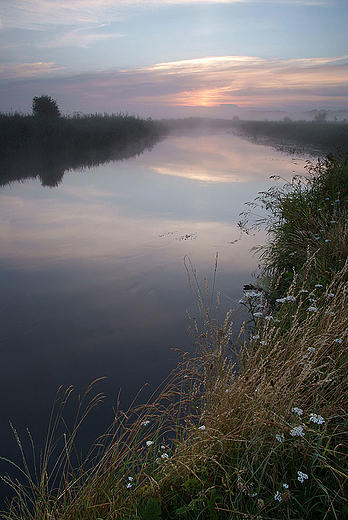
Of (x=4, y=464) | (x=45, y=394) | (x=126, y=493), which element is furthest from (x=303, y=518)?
(x=45, y=394)

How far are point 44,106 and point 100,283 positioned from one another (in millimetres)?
30329

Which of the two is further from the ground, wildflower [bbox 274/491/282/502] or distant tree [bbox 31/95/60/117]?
distant tree [bbox 31/95/60/117]

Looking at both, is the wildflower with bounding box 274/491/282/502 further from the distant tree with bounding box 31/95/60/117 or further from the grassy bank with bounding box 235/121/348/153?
the distant tree with bounding box 31/95/60/117

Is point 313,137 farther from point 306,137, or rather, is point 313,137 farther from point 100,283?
point 100,283

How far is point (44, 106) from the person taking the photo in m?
30.7

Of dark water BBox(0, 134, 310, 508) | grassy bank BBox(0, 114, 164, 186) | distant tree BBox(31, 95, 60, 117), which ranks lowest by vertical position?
dark water BBox(0, 134, 310, 508)

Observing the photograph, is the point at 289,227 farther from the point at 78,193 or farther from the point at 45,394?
the point at 78,193

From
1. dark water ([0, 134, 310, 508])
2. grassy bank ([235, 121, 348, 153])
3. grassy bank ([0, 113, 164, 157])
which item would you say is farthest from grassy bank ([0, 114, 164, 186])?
grassy bank ([235, 121, 348, 153])

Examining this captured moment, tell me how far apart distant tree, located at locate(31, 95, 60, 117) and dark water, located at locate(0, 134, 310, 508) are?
22.3 m

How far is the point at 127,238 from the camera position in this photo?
24.0 ft

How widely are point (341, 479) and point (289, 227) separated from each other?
14.4 ft

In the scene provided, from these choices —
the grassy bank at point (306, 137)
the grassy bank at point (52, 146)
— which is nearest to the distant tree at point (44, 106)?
the grassy bank at point (52, 146)

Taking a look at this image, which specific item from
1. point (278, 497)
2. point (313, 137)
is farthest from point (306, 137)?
point (278, 497)

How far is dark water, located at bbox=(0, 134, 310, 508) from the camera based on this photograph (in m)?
3.36
